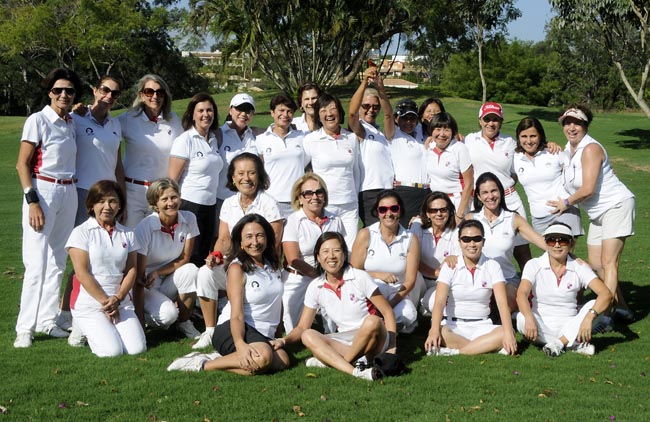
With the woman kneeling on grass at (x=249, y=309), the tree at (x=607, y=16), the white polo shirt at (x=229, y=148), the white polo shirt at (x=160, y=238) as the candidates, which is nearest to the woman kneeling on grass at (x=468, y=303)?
the woman kneeling on grass at (x=249, y=309)

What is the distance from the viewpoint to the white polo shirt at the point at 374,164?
8.28 metres

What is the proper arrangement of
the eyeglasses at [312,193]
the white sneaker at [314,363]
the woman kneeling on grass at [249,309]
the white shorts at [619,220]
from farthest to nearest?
the white shorts at [619,220] < the eyeglasses at [312,193] < the white sneaker at [314,363] < the woman kneeling on grass at [249,309]

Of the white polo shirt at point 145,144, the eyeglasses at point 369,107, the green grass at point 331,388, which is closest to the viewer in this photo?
the green grass at point 331,388

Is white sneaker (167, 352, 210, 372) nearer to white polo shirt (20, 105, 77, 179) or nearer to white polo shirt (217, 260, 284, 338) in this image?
white polo shirt (217, 260, 284, 338)

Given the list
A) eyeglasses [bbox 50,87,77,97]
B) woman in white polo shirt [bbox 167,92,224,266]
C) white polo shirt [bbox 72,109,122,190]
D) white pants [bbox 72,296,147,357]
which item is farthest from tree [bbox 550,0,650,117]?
white pants [bbox 72,296,147,357]

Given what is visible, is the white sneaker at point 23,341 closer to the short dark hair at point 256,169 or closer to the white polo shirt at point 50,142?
the white polo shirt at point 50,142

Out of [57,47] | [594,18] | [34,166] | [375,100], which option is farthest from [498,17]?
A: [34,166]

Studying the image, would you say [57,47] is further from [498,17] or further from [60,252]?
[60,252]

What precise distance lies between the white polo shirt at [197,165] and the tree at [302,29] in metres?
27.2

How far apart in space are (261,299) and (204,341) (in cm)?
80

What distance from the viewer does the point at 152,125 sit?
26.2 feet

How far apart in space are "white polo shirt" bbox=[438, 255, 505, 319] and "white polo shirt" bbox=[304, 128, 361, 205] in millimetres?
1496

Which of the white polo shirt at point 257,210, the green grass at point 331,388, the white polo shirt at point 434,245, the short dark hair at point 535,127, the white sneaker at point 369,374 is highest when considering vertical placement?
the short dark hair at point 535,127

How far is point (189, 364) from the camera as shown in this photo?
6207 mm
